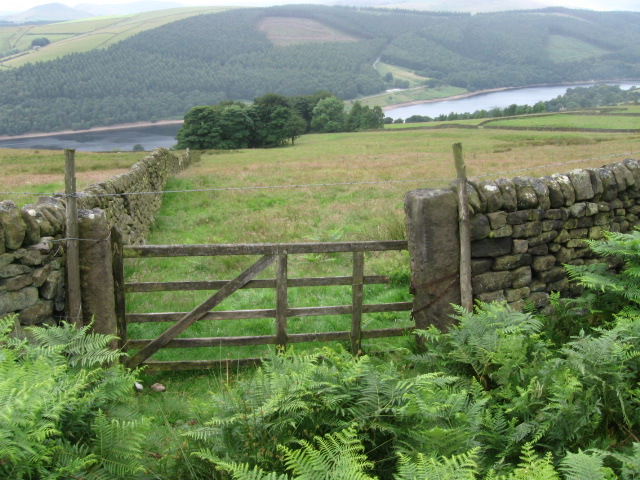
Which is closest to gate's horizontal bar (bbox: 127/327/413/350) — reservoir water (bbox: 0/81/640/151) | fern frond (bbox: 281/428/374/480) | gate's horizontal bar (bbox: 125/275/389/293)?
gate's horizontal bar (bbox: 125/275/389/293)

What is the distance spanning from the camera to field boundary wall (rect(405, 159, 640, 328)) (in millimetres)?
5410

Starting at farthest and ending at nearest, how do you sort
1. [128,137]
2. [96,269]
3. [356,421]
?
[128,137]
[96,269]
[356,421]

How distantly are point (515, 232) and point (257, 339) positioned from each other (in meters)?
3.26

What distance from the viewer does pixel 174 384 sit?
17.2 ft

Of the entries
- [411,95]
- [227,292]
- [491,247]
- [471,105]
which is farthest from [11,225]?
[411,95]

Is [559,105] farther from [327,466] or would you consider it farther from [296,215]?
[327,466]

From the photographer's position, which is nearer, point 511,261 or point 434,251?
point 434,251

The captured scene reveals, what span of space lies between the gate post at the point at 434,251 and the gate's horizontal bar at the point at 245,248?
0.30 meters

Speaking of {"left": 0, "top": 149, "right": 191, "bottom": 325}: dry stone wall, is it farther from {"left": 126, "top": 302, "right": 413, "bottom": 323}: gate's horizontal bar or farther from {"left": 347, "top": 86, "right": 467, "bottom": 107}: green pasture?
{"left": 347, "top": 86, "right": 467, "bottom": 107}: green pasture

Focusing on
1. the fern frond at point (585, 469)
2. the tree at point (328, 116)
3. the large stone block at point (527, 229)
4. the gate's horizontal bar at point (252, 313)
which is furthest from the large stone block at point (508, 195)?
the tree at point (328, 116)

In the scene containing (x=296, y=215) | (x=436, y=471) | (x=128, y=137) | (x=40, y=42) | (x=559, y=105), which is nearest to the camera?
(x=436, y=471)

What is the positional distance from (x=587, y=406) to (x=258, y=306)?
4.82 meters

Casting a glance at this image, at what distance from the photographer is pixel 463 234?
17.7 ft

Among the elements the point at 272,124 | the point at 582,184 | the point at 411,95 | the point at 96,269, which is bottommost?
the point at 96,269
